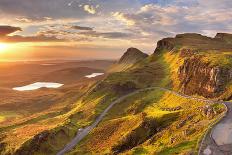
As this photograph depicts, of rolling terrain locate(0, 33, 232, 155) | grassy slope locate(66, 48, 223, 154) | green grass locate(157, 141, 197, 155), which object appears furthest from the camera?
rolling terrain locate(0, 33, 232, 155)

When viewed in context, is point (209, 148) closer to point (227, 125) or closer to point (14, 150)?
point (227, 125)

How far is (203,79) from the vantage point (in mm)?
170125

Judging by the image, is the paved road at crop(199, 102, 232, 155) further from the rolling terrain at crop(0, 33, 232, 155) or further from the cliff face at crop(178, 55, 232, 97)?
the cliff face at crop(178, 55, 232, 97)

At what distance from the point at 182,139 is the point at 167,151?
16.9 feet

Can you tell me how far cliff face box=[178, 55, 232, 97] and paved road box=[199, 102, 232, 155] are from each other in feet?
203

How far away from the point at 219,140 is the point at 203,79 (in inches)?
3525

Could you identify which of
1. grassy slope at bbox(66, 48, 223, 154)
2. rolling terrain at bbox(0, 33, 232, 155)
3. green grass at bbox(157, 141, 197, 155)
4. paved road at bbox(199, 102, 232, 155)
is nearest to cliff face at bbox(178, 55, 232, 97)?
rolling terrain at bbox(0, 33, 232, 155)

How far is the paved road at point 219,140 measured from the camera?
79062 millimetres

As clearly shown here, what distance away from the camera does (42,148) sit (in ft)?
479

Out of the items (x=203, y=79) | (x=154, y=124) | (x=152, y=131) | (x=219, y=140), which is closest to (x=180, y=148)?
(x=219, y=140)

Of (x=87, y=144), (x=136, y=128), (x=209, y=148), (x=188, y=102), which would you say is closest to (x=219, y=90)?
(x=188, y=102)

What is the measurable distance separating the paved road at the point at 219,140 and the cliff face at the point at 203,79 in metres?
62.0

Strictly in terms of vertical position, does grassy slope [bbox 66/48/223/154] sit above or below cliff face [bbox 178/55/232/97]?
below

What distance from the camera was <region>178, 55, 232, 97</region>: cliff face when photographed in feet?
504
